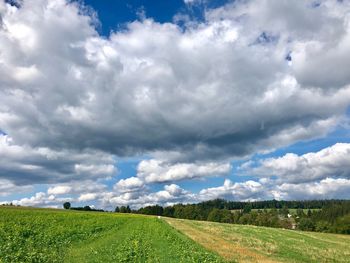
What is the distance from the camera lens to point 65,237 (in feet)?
119

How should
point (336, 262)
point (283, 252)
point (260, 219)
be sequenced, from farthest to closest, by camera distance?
point (260, 219), point (283, 252), point (336, 262)

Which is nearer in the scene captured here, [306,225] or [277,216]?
[306,225]

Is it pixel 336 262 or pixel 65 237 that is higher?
pixel 65 237

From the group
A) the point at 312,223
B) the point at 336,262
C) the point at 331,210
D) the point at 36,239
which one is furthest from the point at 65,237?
the point at 331,210

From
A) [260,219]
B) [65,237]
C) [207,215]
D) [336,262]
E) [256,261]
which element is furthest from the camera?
[207,215]

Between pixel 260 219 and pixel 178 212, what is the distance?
52629 millimetres

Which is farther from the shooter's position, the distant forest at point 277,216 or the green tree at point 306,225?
the green tree at point 306,225

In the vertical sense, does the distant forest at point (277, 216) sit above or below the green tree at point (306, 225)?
above

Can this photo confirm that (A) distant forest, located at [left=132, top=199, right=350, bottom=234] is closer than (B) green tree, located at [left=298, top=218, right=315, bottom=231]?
Yes

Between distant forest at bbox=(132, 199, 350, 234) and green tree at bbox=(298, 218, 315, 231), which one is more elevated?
distant forest at bbox=(132, 199, 350, 234)

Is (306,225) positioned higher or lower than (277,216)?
lower

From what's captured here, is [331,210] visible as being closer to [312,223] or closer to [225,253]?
[312,223]

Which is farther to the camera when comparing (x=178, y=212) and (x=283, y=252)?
(x=178, y=212)

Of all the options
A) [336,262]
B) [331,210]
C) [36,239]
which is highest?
[331,210]
